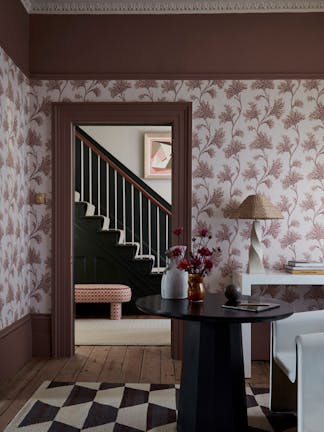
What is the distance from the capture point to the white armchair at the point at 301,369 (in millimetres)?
2428

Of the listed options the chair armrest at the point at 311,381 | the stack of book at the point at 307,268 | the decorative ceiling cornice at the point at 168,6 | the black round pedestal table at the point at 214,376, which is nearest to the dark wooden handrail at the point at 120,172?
the decorative ceiling cornice at the point at 168,6

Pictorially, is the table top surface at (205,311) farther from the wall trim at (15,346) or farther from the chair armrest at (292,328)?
the wall trim at (15,346)

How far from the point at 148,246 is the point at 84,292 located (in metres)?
1.37

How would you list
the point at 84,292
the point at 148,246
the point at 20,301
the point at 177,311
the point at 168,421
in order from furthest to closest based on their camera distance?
1. the point at 148,246
2. the point at 84,292
3. the point at 20,301
4. the point at 168,421
5. the point at 177,311

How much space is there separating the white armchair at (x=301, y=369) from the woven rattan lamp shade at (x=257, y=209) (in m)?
1.12

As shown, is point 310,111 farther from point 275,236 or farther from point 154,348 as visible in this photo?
point 154,348

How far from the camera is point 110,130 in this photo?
7895mm

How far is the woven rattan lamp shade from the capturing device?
13.6ft

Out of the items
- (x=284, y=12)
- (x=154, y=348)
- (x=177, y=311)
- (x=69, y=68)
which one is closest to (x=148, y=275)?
(x=154, y=348)

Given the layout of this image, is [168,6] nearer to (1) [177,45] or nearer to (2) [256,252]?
(1) [177,45]

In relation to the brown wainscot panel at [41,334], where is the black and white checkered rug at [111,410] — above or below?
below

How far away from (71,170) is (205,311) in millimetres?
2386

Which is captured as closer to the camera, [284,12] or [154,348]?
[284,12]

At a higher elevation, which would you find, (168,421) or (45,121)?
(45,121)
